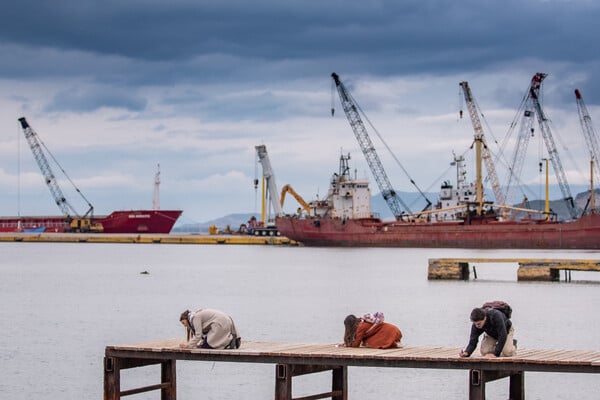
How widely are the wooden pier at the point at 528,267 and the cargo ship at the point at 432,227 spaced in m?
49.6

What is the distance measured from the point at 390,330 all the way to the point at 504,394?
235 inches

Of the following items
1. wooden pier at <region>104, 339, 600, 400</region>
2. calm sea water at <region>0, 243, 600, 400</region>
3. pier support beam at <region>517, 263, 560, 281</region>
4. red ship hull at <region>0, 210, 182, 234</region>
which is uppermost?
red ship hull at <region>0, 210, 182, 234</region>

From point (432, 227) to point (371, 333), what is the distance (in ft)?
340

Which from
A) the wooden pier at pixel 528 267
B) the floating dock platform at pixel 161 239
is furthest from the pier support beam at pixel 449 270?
the floating dock platform at pixel 161 239

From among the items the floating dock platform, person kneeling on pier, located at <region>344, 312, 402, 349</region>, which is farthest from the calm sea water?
→ the floating dock platform

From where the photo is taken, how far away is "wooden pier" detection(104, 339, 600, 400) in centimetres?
1836

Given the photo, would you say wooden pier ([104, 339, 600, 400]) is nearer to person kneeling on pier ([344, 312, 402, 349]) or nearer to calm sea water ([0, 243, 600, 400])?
person kneeling on pier ([344, 312, 402, 349])

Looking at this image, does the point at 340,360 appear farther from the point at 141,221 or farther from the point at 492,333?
the point at 141,221

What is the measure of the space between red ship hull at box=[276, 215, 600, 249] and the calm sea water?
29.6 metres

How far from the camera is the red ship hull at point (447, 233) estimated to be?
114 meters

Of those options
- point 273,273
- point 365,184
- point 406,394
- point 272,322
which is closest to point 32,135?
point 365,184

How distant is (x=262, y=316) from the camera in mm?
42375

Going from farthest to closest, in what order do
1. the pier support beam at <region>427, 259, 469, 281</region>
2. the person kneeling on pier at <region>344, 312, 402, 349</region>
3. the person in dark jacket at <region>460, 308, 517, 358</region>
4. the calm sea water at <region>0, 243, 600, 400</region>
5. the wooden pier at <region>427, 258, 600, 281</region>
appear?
1. the pier support beam at <region>427, 259, 469, 281</region>
2. the wooden pier at <region>427, 258, 600, 281</region>
3. the calm sea water at <region>0, 243, 600, 400</region>
4. the person kneeling on pier at <region>344, 312, 402, 349</region>
5. the person in dark jacket at <region>460, 308, 517, 358</region>

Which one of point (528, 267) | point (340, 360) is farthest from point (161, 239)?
point (340, 360)
